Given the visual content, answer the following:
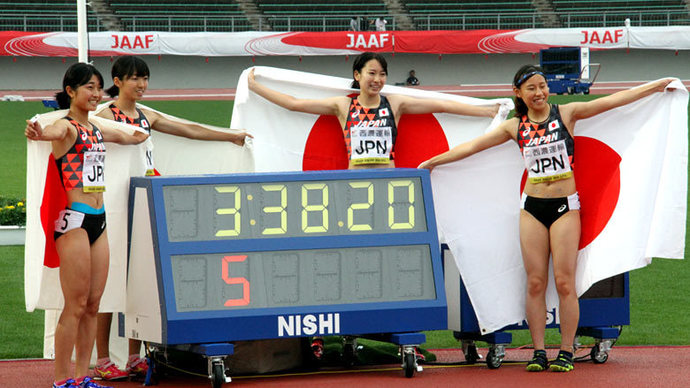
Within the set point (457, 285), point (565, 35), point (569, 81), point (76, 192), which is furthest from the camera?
point (565, 35)

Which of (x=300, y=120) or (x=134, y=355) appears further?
(x=300, y=120)

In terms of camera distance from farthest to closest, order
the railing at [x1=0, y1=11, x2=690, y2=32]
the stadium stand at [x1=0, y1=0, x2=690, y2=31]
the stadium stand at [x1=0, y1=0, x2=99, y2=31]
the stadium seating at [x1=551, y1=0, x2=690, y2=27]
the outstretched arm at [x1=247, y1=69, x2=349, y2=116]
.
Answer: the stadium seating at [x1=551, y1=0, x2=690, y2=27]
the stadium stand at [x1=0, y1=0, x2=690, y2=31]
the railing at [x1=0, y1=11, x2=690, y2=32]
the stadium stand at [x1=0, y1=0, x2=99, y2=31]
the outstretched arm at [x1=247, y1=69, x2=349, y2=116]

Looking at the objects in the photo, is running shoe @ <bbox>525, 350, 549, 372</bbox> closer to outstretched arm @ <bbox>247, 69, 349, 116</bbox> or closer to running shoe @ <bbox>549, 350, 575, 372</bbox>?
running shoe @ <bbox>549, 350, 575, 372</bbox>

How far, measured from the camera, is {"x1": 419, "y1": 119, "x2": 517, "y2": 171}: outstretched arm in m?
6.73

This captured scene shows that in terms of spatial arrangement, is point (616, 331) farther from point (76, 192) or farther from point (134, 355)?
point (76, 192)

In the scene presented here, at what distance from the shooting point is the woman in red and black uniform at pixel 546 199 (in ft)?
21.5

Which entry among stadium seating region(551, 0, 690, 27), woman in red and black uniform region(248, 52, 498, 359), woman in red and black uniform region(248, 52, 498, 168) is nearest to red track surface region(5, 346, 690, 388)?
woman in red and black uniform region(248, 52, 498, 359)

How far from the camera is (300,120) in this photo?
7637mm

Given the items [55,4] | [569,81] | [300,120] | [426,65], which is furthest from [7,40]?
[300,120]

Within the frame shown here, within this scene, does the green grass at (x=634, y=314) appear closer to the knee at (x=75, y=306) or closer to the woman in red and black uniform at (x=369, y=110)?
the woman in red and black uniform at (x=369, y=110)

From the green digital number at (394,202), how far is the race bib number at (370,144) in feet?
2.14

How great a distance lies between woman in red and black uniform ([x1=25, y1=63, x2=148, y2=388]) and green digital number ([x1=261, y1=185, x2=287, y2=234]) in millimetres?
911

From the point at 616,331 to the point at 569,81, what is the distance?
28.9 m

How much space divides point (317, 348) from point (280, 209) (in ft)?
4.03
